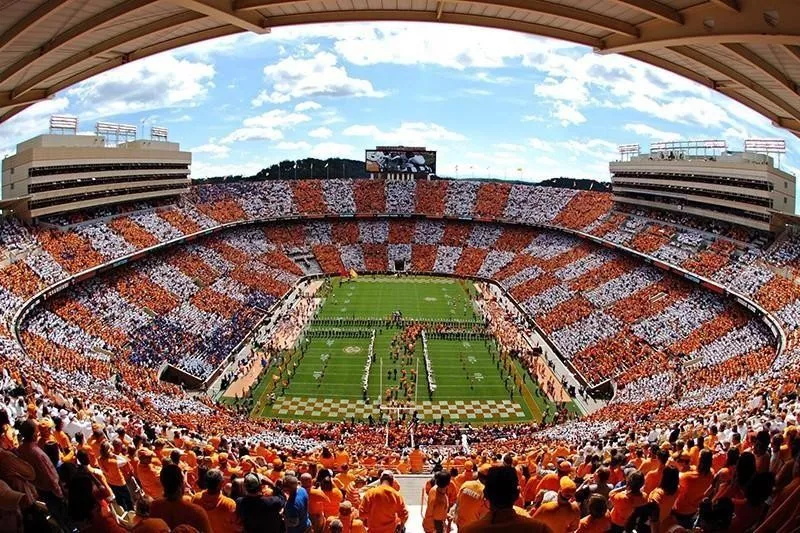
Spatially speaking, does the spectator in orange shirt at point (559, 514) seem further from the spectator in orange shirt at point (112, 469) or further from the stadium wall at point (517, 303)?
the stadium wall at point (517, 303)

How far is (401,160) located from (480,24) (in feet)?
213

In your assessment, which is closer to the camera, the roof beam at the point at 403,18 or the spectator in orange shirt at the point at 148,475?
the spectator in orange shirt at the point at 148,475

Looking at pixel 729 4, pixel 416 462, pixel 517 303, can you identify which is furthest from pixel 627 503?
pixel 517 303

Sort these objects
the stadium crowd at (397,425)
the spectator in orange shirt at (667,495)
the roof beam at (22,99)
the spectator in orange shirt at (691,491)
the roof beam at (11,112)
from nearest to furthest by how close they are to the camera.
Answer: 1. the stadium crowd at (397,425)
2. the spectator in orange shirt at (667,495)
3. the spectator in orange shirt at (691,491)
4. the roof beam at (22,99)
5. the roof beam at (11,112)

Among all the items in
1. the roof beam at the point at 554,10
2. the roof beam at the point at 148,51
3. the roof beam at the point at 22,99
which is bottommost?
the roof beam at the point at 22,99

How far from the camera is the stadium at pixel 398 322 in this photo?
7.06 meters

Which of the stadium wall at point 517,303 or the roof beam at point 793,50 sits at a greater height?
the roof beam at point 793,50

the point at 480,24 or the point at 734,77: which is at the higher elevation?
the point at 480,24

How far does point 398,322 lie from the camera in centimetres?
4206

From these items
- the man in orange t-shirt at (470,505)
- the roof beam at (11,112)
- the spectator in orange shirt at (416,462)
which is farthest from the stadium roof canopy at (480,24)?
the spectator in orange shirt at (416,462)

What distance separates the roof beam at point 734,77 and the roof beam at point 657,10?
7.47 ft

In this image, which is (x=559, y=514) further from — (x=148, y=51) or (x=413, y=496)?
(x=148, y=51)

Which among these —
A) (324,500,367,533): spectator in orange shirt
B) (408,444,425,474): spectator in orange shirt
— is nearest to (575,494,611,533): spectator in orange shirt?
(324,500,367,533): spectator in orange shirt

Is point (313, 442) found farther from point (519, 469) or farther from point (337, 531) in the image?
point (337, 531)
